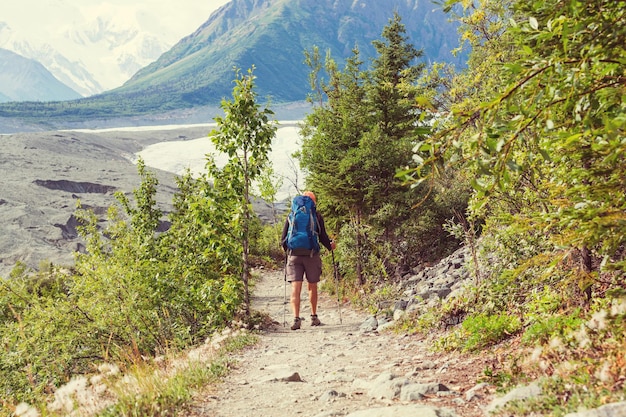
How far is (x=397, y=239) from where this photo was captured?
16188mm

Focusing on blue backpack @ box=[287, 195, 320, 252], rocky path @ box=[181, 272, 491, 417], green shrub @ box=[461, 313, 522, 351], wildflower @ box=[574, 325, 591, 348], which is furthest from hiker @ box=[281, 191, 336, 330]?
wildflower @ box=[574, 325, 591, 348]

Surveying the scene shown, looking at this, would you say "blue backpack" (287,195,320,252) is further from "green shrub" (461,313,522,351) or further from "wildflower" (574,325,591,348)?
A: "wildflower" (574,325,591,348)

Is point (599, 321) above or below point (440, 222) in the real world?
below

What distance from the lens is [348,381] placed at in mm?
5844

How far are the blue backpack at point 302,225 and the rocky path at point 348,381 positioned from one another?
1.82 meters

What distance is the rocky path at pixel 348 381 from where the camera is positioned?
4602 mm

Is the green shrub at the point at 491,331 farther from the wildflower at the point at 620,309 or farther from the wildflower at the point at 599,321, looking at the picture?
the wildflower at the point at 620,309

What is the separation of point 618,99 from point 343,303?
1203 centimetres

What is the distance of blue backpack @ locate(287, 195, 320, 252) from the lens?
33.0ft

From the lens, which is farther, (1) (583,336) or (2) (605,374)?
(1) (583,336)

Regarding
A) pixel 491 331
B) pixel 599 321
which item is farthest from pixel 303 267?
pixel 599 321

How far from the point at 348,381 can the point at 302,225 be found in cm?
464

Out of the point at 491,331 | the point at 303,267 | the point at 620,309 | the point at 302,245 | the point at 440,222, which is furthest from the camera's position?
the point at 440,222

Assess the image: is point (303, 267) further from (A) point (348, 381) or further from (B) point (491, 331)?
(B) point (491, 331)
